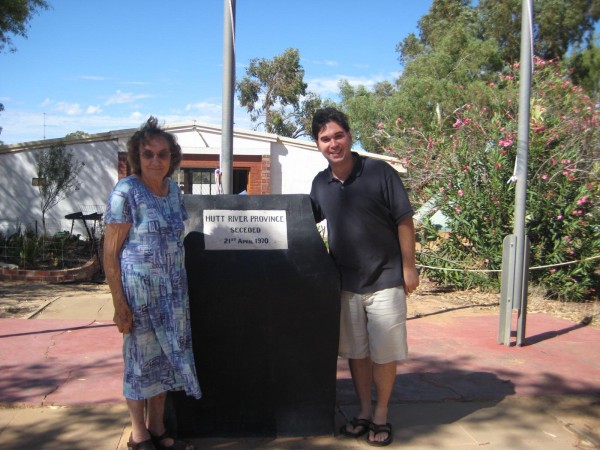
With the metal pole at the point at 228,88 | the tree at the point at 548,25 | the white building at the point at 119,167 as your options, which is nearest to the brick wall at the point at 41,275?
the white building at the point at 119,167

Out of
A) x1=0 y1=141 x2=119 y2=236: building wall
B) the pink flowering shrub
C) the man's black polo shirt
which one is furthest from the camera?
x1=0 y1=141 x2=119 y2=236: building wall

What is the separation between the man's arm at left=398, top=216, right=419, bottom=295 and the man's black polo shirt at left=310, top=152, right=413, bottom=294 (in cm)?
3

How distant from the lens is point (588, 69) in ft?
71.5

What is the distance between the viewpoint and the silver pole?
515 centimetres

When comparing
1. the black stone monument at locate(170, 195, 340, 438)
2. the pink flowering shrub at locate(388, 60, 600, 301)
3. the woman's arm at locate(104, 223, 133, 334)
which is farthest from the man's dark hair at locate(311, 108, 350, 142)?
the pink flowering shrub at locate(388, 60, 600, 301)

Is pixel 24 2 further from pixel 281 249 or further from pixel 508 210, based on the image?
pixel 281 249

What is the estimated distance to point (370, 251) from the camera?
3186mm

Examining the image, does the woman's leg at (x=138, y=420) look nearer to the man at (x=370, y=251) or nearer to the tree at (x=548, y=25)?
the man at (x=370, y=251)

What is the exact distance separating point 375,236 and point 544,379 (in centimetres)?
212

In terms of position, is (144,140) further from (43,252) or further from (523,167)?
(43,252)

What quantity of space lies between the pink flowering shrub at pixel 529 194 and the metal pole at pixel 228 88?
4259mm

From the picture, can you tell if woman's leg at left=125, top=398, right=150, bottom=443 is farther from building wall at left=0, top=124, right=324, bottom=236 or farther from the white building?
building wall at left=0, top=124, right=324, bottom=236

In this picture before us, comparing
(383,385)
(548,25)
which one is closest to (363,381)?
(383,385)

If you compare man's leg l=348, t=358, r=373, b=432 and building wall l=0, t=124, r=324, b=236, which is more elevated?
building wall l=0, t=124, r=324, b=236
